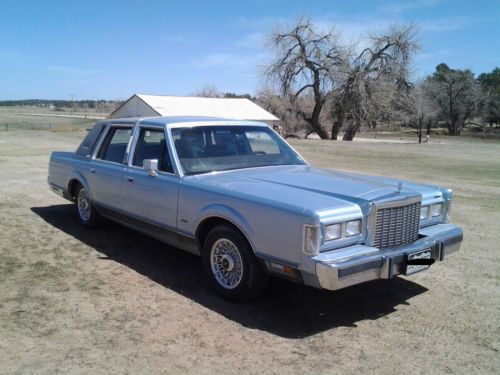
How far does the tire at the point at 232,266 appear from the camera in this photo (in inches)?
170

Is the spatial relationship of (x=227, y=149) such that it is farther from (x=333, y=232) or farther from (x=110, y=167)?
(x=333, y=232)

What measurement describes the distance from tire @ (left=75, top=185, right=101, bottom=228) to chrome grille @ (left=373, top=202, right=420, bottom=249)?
4.29 metres

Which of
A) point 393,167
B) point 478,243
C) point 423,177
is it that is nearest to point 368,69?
point 393,167

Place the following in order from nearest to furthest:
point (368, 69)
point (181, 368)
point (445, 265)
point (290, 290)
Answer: point (181, 368), point (290, 290), point (445, 265), point (368, 69)

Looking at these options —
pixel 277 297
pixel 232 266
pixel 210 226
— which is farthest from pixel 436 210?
pixel 210 226

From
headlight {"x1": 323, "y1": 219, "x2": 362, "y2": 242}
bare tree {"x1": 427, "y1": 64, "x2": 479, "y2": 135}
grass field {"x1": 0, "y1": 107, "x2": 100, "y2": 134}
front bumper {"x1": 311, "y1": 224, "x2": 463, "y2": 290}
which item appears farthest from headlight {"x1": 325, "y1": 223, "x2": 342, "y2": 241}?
bare tree {"x1": 427, "y1": 64, "x2": 479, "y2": 135}

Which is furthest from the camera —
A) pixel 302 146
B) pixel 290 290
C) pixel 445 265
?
pixel 302 146

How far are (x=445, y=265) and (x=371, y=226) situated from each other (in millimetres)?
2372

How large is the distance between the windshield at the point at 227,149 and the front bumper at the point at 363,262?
1890 mm

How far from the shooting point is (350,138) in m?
47.4

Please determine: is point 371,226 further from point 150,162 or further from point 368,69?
point 368,69

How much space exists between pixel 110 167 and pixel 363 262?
3735 millimetres

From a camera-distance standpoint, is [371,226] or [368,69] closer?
[371,226]

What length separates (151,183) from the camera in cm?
536
